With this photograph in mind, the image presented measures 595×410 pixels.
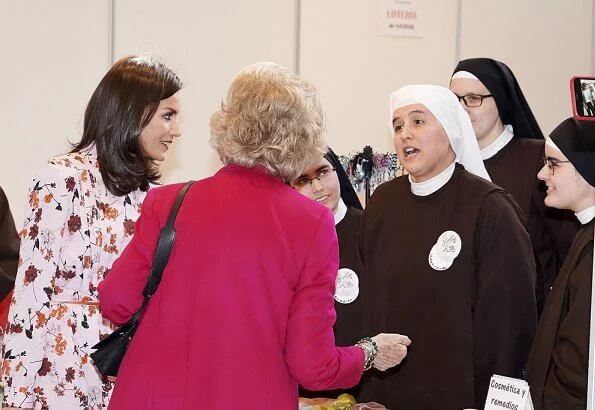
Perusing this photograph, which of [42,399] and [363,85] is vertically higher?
[363,85]

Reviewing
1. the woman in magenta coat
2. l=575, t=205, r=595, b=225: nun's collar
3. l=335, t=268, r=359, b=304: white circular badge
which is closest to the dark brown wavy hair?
the woman in magenta coat

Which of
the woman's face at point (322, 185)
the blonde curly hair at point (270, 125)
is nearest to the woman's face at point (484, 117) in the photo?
the woman's face at point (322, 185)

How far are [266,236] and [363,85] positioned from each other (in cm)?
355

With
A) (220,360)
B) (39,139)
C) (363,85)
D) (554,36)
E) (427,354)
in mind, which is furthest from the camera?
(554,36)

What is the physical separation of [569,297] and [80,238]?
1523mm

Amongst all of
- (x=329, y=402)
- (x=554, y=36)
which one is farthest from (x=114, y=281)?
(x=554, y=36)

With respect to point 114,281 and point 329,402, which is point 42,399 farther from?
point 329,402

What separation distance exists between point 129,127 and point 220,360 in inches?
41.2

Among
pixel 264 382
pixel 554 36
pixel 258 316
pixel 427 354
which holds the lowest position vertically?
pixel 427 354

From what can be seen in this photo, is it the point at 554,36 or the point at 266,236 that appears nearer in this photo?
the point at 266,236

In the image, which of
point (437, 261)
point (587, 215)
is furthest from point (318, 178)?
point (587, 215)

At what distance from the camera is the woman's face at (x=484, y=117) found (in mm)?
4238

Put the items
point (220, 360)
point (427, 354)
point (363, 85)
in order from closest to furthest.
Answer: point (220, 360), point (427, 354), point (363, 85)

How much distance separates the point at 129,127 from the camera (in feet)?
9.98
